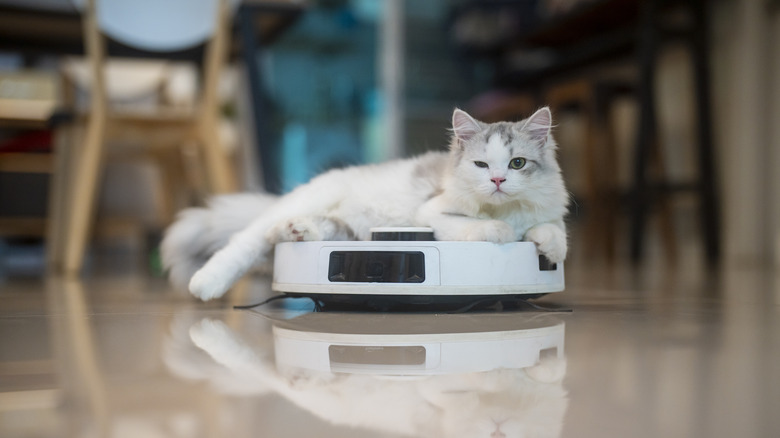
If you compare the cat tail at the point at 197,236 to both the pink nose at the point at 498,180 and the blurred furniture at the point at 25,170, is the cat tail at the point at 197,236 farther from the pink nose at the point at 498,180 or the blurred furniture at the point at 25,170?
the blurred furniture at the point at 25,170

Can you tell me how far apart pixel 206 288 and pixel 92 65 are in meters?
1.46

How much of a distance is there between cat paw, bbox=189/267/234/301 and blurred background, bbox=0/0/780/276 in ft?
1.29

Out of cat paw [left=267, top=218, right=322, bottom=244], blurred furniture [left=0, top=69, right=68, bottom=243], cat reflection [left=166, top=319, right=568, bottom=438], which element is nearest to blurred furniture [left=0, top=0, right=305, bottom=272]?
blurred furniture [left=0, top=69, right=68, bottom=243]

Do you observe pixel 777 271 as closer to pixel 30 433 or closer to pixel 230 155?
pixel 30 433

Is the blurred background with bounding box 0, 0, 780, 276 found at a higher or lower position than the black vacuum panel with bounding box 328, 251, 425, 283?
higher

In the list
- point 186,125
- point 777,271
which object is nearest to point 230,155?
point 186,125

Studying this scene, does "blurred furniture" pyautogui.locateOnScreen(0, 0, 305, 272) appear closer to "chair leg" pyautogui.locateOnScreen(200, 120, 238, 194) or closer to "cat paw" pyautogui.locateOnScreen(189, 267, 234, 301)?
"chair leg" pyautogui.locateOnScreen(200, 120, 238, 194)

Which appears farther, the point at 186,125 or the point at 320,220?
the point at 186,125

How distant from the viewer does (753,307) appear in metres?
1.46

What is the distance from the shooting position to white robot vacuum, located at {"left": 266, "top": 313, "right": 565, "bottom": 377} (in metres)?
0.82

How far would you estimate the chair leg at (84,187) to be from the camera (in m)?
2.50

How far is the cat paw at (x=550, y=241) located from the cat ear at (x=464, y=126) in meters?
0.22

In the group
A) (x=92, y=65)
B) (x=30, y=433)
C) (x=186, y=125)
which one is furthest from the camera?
(x=186, y=125)

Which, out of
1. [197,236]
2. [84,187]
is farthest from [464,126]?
[84,187]
